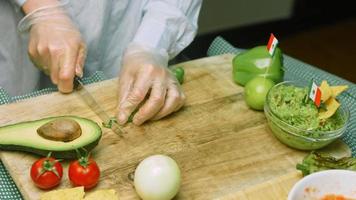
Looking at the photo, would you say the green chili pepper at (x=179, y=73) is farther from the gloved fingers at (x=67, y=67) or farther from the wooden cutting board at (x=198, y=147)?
the gloved fingers at (x=67, y=67)

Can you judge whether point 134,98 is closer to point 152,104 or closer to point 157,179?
point 152,104

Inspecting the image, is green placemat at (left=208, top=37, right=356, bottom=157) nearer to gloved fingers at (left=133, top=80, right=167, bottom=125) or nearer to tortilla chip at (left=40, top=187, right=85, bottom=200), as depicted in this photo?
gloved fingers at (left=133, top=80, right=167, bottom=125)

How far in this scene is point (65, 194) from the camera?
3.01 feet

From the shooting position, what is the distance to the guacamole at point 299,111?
1113 millimetres

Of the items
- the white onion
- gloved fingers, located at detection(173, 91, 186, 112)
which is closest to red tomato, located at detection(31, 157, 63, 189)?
the white onion

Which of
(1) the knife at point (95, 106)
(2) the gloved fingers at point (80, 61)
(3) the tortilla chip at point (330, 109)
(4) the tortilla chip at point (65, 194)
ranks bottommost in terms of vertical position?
(1) the knife at point (95, 106)

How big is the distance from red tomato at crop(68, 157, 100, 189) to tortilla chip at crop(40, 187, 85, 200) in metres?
0.02

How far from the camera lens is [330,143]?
1162 millimetres

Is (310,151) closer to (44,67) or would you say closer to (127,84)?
(127,84)

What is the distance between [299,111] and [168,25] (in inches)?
17.6

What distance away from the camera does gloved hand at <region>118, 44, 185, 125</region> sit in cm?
117

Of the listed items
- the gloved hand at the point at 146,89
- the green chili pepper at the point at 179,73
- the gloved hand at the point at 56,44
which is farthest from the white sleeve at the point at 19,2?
the green chili pepper at the point at 179,73

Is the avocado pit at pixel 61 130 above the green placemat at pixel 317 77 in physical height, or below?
above

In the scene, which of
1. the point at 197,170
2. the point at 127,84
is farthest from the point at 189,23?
the point at 197,170
